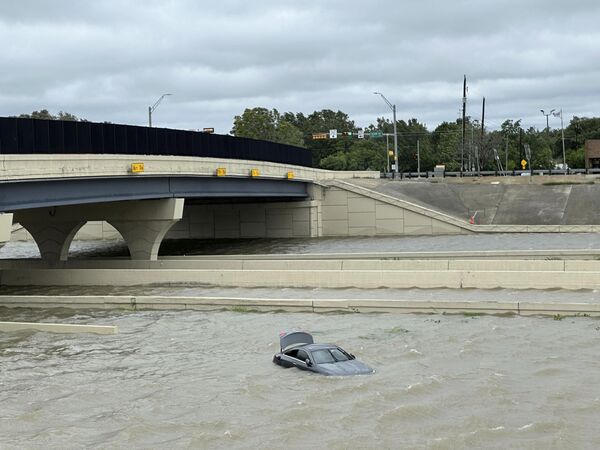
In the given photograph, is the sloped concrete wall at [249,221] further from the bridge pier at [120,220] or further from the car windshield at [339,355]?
the car windshield at [339,355]

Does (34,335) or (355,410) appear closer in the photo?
(355,410)

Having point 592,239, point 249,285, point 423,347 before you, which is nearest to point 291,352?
point 423,347

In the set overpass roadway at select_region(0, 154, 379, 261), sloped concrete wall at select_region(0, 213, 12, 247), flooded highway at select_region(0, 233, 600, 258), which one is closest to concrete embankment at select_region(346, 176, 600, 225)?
flooded highway at select_region(0, 233, 600, 258)

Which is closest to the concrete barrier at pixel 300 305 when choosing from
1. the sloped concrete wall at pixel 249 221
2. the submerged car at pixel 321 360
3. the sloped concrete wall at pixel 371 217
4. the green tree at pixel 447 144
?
the submerged car at pixel 321 360

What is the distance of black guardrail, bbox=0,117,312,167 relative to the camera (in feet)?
109

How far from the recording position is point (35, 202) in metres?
34.1

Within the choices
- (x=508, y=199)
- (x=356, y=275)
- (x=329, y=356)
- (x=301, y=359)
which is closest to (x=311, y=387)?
(x=329, y=356)

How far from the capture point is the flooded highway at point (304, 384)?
17.6 meters

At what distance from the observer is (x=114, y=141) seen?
40.7 m

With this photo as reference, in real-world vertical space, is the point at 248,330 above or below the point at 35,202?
below

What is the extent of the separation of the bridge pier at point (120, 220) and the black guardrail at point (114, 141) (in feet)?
11.5

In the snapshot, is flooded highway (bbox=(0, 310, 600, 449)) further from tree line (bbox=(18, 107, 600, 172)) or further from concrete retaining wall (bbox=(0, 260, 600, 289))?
tree line (bbox=(18, 107, 600, 172))

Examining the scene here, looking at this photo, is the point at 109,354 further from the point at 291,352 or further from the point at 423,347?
the point at 423,347

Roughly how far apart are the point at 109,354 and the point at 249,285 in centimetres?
1257
